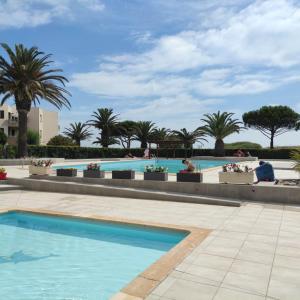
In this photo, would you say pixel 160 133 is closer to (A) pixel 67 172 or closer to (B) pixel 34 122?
(B) pixel 34 122

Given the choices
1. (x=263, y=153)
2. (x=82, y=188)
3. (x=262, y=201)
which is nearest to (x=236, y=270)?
(x=262, y=201)

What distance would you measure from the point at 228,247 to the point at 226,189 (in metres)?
6.32

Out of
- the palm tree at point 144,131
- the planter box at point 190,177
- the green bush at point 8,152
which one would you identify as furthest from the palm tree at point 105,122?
the planter box at point 190,177

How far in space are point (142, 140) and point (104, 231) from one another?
46.2 meters

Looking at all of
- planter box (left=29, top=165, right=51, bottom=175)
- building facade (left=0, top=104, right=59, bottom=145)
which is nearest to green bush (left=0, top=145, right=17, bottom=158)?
planter box (left=29, top=165, right=51, bottom=175)

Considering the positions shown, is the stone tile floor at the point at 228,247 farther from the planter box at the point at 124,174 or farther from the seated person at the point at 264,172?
the seated person at the point at 264,172

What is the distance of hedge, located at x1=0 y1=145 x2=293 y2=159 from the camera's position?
35531 millimetres

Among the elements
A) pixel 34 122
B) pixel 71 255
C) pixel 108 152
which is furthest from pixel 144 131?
pixel 71 255

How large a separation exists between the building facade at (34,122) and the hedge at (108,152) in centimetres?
2009

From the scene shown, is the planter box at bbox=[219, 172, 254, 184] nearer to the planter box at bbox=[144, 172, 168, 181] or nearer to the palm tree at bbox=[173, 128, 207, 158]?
the planter box at bbox=[144, 172, 168, 181]

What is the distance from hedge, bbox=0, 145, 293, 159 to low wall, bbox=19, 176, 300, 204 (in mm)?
20125

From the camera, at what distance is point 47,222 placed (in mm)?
9922

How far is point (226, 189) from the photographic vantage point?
12.7 m

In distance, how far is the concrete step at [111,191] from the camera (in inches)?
480
